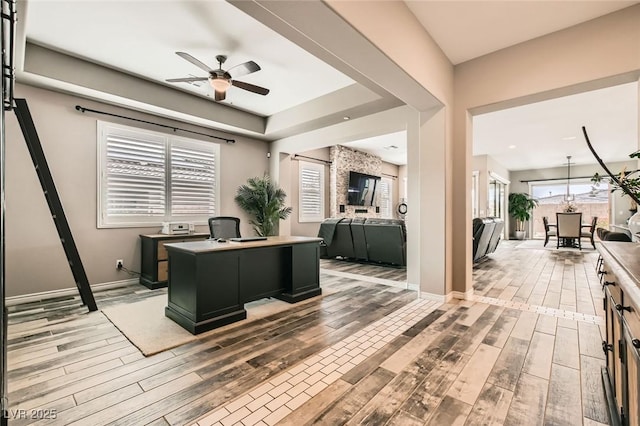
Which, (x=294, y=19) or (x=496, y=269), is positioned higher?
(x=294, y=19)

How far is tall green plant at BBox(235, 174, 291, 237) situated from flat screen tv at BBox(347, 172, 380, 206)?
270 centimetres

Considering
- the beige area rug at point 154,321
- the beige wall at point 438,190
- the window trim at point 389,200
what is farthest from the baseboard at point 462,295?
the window trim at point 389,200

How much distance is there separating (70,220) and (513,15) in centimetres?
576

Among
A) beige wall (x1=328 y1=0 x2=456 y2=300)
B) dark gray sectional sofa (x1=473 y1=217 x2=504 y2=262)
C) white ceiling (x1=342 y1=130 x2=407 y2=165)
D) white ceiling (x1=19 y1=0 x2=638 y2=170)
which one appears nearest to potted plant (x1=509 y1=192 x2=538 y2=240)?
white ceiling (x1=342 y1=130 x2=407 y2=165)

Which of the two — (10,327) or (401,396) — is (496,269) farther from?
(10,327)

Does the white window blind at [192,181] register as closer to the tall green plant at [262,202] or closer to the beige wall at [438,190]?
the tall green plant at [262,202]

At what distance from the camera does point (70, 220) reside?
3.90 meters

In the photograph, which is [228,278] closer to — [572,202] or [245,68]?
[245,68]

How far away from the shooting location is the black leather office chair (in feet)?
13.6

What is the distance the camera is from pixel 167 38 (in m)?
3.20

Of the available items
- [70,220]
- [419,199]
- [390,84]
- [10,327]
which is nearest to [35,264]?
[70,220]

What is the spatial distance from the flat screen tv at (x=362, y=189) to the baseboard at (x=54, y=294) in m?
5.51

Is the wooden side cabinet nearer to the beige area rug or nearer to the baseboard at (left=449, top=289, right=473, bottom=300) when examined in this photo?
the beige area rug

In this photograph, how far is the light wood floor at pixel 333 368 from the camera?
158 cm
